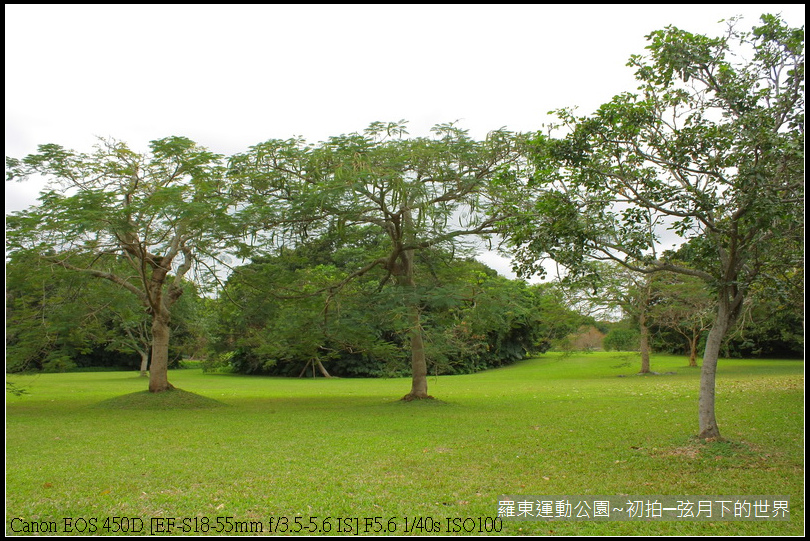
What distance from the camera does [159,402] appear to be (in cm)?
1534

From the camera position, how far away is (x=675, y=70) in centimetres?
784

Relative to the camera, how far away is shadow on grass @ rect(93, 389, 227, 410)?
15.0m

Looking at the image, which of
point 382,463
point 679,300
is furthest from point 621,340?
point 382,463

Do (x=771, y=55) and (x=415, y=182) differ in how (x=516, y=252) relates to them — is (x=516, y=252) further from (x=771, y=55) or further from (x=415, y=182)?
(x=415, y=182)

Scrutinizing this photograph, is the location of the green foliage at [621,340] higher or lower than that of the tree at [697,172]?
lower

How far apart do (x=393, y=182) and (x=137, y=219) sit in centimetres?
582

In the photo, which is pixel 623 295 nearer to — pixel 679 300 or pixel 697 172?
pixel 679 300

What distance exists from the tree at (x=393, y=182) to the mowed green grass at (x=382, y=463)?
4417mm

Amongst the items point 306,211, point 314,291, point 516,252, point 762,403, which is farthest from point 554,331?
point 516,252

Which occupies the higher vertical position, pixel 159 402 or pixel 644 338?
pixel 644 338

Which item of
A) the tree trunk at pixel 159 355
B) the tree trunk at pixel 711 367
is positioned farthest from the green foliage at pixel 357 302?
the tree trunk at pixel 711 367

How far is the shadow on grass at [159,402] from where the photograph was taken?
49.3 feet

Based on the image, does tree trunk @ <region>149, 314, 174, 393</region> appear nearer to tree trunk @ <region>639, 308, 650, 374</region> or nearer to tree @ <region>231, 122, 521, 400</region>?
tree @ <region>231, 122, 521, 400</region>

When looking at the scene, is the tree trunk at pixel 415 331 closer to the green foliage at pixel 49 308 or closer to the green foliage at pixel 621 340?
the green foliage at pixel 49 308
